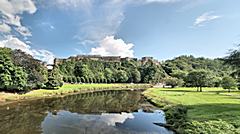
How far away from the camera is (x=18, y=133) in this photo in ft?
91.9

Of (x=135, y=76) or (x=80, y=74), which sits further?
(x=135, y=76)

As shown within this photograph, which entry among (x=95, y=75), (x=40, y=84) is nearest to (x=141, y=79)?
(x=95, y=75)

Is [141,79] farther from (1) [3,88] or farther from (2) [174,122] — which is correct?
(2) [174,122]

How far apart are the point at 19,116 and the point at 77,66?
356ft

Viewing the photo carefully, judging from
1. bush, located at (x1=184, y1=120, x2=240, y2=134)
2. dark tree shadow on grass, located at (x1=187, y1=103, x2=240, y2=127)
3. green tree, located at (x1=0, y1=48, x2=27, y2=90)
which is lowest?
dark tree shadow on grass, located at (x1=187, y1=103, x2=240, y2=127)

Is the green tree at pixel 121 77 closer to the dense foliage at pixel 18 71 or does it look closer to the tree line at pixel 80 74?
the tree line at pixel 80 74

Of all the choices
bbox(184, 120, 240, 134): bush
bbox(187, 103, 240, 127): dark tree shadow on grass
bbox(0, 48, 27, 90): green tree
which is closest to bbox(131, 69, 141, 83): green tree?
bbox(0, 48, 27, 90): green tree

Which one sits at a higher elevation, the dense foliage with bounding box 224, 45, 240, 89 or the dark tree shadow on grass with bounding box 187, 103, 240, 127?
the dense foliage with bounding box 224, 45, 240, 89

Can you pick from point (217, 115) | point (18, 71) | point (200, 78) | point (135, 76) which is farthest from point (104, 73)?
point (217, 115)

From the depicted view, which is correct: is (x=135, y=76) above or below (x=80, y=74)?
below

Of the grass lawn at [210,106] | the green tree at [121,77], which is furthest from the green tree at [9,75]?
the green tree at [121,77]

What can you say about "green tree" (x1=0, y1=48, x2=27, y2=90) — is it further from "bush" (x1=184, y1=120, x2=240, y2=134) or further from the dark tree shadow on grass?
"bush" (x1=184, y1=120, x2=240, y2=134)

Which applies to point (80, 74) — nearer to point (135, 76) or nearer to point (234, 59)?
point (135, 76)

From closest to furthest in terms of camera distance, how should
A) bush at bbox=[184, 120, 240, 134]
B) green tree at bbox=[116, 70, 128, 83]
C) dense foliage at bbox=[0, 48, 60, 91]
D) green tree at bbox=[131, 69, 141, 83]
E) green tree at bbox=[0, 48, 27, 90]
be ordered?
1. bush at bbox=[184, 120, 240, 134]
2. green tree at bbox=[0, 48, 27, 90]
3. dense foliage at bbox=[0, 48, 60, 91]
4. green tree at bbox=[116, 70, 128, 83]
5. green tree at bbox=[131, 69, 141, 83]
